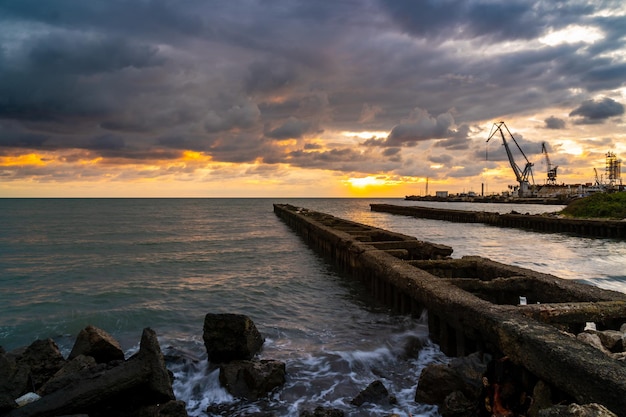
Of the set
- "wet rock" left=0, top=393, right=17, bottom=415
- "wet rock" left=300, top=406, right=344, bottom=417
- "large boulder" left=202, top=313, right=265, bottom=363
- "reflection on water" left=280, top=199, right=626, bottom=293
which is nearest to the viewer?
"wet rock" left=0, top=393, right=17, bottom=415

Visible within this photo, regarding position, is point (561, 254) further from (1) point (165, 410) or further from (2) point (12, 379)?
(2) point (12, 379)

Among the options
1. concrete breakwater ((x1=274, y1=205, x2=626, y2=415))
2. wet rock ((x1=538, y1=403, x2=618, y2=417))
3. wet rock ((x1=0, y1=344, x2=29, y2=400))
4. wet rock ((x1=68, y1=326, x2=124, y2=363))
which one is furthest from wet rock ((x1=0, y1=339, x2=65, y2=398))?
concrete breakwater ((x1=274, y1=205, x2=626, y2=415))

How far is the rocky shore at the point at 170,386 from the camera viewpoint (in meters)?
4.50

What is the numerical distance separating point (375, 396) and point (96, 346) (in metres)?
4.45

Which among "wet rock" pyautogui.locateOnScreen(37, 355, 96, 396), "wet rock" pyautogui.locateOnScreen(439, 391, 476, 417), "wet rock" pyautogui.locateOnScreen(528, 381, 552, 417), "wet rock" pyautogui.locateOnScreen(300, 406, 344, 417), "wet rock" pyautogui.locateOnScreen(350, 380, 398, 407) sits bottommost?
"wet rock" pyautogui.locateOnScreen(350, 380, 398, 407)

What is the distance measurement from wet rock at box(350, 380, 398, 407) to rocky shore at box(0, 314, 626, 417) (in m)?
0.01

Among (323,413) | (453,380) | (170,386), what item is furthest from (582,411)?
(170,386)

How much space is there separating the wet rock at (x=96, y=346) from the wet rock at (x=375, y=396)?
4.03 meters

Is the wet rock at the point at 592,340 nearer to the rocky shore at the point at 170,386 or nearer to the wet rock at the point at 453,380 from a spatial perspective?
the rocky shore at the point at 170,386

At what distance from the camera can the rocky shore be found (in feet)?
14.8

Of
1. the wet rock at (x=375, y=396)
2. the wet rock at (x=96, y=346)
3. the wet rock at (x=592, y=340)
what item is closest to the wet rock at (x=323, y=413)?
the wet rock at (x=375, y=396)

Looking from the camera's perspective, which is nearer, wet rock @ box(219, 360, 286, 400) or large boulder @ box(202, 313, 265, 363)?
wet rock @ box(219, 360, 286, 400)

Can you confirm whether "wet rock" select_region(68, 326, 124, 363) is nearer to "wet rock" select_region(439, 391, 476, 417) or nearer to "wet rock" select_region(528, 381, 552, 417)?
"wet rock" select_region(439, 391, 476, 417)

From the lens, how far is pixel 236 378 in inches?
245
